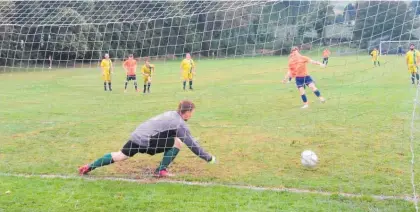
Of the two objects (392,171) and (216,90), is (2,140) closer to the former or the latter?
(392,171)

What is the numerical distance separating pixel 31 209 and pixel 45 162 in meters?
2.20

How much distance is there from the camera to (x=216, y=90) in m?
20.0

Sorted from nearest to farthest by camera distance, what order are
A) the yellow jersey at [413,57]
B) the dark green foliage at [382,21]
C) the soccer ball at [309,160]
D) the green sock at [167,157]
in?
the green sock at [167,157]
the soccer ball at [309,160]
the dark green foliage at [382,21]
the yellow jersey at [413,57]

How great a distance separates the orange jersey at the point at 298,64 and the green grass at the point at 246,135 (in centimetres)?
95

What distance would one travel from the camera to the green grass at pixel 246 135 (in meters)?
6.79

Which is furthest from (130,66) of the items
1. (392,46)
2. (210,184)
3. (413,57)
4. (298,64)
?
(210,184)

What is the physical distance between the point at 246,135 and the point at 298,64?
4.55 meters

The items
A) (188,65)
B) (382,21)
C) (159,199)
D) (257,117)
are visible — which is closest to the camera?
(159,199)

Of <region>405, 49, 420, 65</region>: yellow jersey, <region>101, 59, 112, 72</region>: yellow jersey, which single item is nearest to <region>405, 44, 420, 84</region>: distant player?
<region>405, 49, 420, 65</region>: yellow jersey

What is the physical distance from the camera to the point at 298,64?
13.7m

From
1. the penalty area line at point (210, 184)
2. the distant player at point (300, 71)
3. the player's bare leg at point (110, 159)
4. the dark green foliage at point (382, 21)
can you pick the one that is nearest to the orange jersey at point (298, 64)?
the distant player at point (300, 71)

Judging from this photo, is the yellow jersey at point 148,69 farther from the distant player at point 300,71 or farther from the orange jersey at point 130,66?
the distant player at point 300,71

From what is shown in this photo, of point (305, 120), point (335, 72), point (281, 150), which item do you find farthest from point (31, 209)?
point (335, 72)

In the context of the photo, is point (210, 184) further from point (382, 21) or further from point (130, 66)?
point (130, 66)
